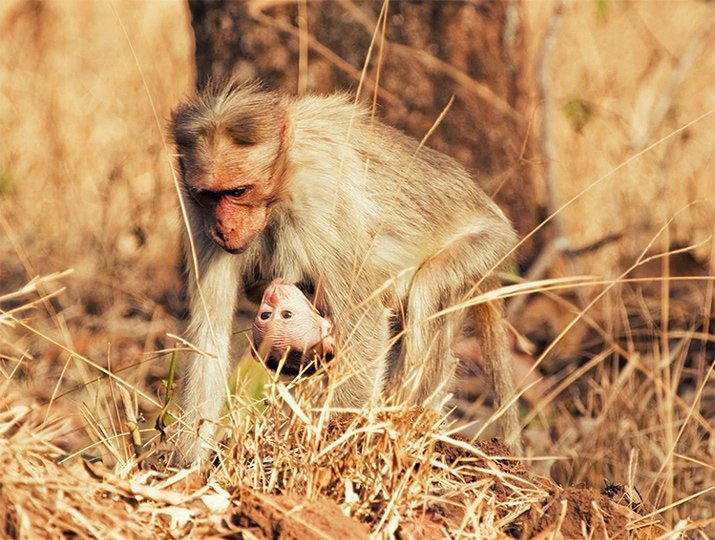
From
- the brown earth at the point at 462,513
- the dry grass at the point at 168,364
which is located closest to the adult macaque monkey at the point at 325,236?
the dry grass at the point at 168,364

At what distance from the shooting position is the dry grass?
3.07 meters

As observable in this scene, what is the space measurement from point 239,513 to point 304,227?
1689mm

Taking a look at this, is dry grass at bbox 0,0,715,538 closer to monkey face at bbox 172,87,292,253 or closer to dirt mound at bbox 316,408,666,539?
dirt mound at bbox 316,408,666,539

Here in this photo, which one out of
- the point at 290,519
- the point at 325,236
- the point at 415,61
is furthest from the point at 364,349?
the point at 415,61

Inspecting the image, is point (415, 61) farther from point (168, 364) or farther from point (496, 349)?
point (496, 349)

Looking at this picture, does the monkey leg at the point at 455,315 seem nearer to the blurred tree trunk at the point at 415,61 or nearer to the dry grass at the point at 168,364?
the dry grass at the point at 168,364

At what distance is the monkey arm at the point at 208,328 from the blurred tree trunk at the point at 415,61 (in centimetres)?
245

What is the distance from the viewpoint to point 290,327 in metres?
4.21

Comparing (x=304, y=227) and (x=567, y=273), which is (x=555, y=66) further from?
(x=304, y=227)

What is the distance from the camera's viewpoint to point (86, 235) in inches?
307

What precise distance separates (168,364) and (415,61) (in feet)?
7.94

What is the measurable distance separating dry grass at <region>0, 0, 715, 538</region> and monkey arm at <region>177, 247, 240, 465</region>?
0.26 meters

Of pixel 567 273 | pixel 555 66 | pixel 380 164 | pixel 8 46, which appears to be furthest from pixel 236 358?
pixel 555 66

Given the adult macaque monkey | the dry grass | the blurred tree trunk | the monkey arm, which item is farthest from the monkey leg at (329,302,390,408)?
the blurred tree trunk
